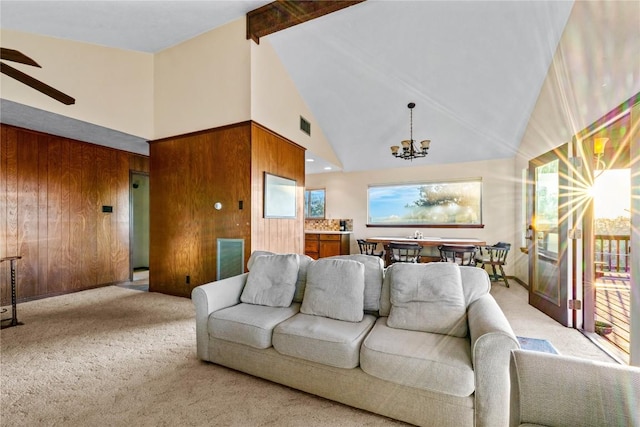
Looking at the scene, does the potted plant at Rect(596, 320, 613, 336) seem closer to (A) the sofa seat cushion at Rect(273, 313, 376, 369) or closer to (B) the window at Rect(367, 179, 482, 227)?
(A) the sofa seat cushion at Rect(273, 313, 376, 369)

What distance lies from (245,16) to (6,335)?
4520mm

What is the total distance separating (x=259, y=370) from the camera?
2018 millimetres

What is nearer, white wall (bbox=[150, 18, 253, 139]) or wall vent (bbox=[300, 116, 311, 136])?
white wall (bbox=[150, 18, 253, 139])

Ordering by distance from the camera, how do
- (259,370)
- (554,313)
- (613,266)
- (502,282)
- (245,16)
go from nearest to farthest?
(259,370) → (554,313) → (245,16) → (502,282) → (613,266)

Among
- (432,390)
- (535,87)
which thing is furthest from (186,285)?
(535,87)

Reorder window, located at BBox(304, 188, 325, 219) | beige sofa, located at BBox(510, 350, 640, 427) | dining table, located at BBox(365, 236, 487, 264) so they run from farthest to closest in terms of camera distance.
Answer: window, located at BBox(304, 188, 325, 219), dining table, located at BBox(365, 236, 487, 264), beige sofa, located at BBox(510, 350, 640, 427)

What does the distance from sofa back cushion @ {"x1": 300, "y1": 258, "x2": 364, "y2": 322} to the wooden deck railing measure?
6.24 m

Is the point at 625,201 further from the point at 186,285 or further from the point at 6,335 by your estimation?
the point at 6,335

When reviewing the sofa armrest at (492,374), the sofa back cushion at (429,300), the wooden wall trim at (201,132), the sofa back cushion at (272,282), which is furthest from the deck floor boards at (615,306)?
the wooden wall trim at (201,132)

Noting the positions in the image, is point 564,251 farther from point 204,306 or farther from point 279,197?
point 204,306

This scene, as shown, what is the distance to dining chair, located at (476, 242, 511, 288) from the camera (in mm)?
4867

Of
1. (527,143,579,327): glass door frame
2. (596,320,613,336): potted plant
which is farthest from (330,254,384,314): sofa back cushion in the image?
(596,320,613,336): potted plant

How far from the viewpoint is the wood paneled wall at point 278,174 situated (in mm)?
3820

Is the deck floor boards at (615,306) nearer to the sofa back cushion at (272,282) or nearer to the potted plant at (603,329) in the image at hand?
the potted plant at (603,329)
